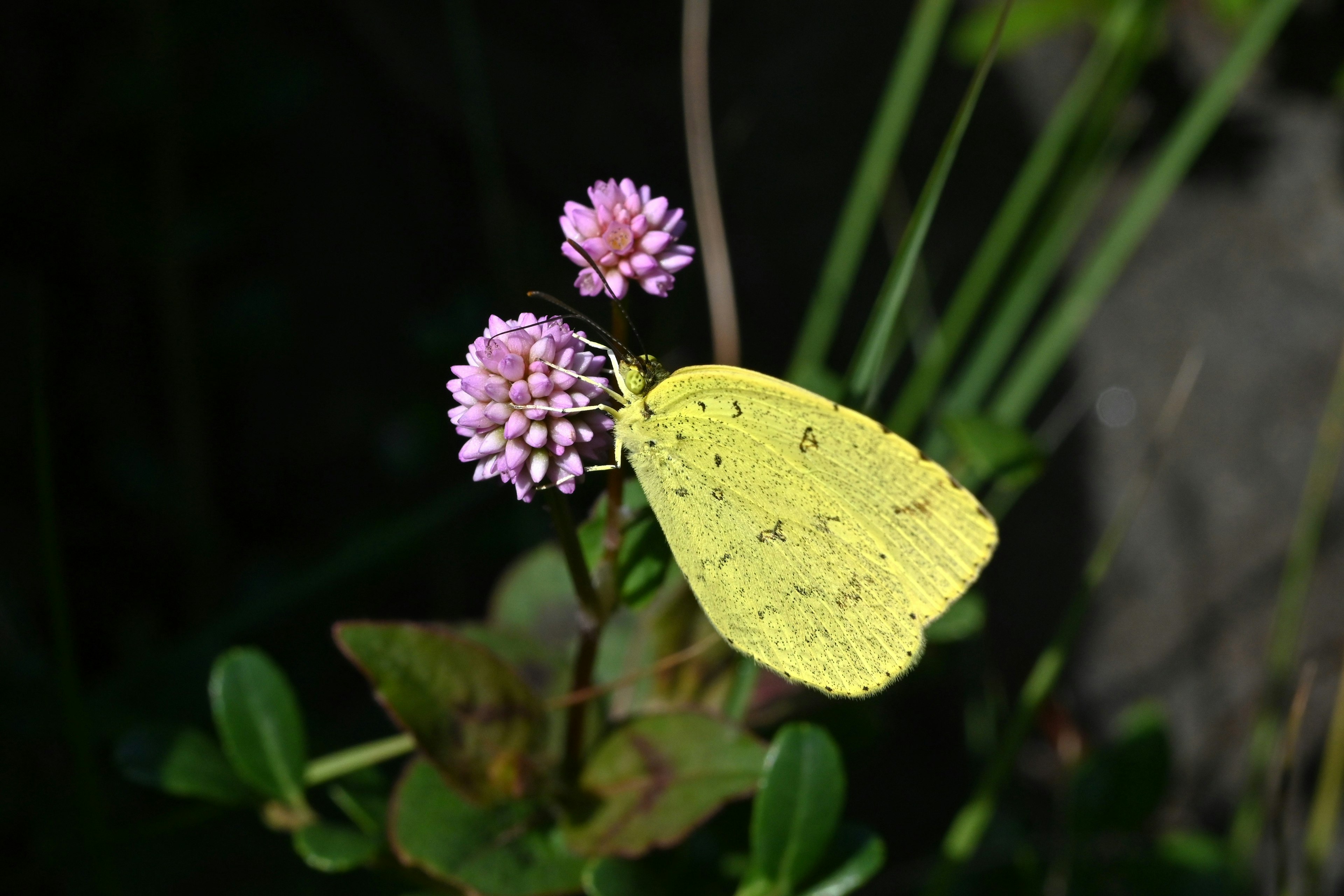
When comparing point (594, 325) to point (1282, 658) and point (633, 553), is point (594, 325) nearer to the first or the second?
point (633, 553)

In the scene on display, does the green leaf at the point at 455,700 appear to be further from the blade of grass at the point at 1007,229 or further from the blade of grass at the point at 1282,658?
the blade of grass at the point at 1282,658

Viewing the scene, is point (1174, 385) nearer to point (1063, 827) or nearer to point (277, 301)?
point (1063, 827)

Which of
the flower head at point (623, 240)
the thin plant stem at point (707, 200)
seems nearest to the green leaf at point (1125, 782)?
the thin plant stem at point (707, 200)

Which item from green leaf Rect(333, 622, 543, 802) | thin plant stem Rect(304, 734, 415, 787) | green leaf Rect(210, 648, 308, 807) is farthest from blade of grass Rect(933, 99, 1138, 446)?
green leaf Rect(210, 648, 308, 807)

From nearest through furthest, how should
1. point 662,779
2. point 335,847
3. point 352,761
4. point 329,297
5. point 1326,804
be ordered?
1. point 335,847
2. point 662,779
3. point 352,761
4. point 1326,804
5. point 329,297

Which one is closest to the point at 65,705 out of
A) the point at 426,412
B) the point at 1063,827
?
the point at 426,412

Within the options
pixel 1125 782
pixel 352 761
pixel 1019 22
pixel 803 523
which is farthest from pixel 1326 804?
pixel 352 761
